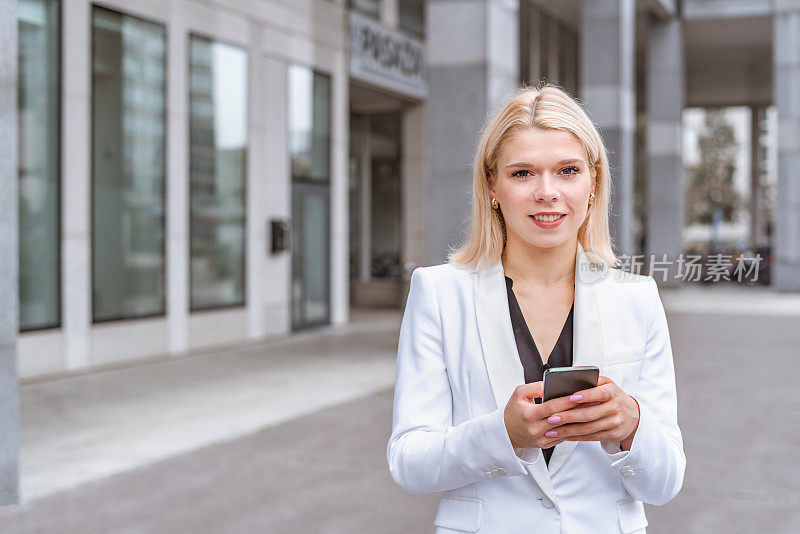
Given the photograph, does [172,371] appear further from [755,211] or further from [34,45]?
[755,211]

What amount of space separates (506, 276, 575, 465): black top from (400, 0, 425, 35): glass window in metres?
18.2

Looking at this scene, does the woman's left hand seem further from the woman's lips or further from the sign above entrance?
the sign above entrance

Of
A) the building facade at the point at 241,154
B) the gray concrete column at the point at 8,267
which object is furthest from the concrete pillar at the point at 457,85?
the gray concrete column at the point at 8,267

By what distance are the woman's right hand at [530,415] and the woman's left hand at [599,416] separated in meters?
0.02

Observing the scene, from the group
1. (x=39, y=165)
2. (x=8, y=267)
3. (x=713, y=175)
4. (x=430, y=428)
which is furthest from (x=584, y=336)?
(x=713, y=175)

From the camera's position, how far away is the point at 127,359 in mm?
12648

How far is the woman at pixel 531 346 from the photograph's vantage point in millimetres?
1860

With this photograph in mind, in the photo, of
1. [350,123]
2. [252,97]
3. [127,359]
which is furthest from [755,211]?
[127,359]

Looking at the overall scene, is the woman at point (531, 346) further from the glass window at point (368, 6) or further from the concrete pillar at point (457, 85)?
the glass window at point (368, 6)

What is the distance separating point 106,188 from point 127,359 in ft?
7.47

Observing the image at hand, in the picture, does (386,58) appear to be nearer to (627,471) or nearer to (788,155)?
(788,155)

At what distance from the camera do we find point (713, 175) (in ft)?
242

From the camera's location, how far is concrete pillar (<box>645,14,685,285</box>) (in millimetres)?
31000

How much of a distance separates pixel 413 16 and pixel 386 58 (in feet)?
4.45
